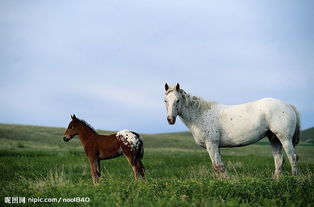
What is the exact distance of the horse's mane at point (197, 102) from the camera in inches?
429

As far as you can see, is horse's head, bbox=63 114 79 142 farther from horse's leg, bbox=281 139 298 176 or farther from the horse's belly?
horse's leg, bbox=281 139 298 176

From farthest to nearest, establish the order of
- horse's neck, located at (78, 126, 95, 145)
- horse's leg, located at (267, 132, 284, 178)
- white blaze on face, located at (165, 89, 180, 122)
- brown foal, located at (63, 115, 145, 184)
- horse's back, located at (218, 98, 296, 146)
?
horse's leg, located at (267, 132, 284, 178)
horse's back, located at (218, 98, 296, 146)
horse's neck, located at (78, 126, 95, 145)
white blaze on face, located at (165, 89, 180, 122)
brown foal, located at (63, 115, 145, 184)

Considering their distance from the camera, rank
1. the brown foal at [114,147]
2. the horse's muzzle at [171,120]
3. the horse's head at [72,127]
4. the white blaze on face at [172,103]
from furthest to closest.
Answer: the horse's head at [72,127], the white blaze on face at [172,103], the horse's muzzle at [171,120], the brown foal at [114,147]

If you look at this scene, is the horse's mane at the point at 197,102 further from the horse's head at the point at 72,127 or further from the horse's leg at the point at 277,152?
the horse's head at the point at 72,127

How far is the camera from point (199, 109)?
1125cm

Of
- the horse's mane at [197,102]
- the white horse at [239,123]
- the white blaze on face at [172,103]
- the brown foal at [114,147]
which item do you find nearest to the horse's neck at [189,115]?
the white horse at [239,123]

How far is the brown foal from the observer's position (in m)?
9.94

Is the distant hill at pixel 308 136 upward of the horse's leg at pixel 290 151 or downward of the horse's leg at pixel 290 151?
downward

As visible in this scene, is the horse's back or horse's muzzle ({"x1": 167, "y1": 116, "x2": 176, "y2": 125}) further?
the horse's back

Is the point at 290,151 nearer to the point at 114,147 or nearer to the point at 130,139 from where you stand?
the point at 130,139

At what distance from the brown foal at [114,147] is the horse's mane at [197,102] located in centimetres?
189

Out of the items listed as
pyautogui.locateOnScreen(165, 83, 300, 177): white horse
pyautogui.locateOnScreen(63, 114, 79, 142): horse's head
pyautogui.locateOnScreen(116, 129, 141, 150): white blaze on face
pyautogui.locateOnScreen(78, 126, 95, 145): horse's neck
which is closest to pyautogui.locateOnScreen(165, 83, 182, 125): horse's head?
pyautogui.locateOnScreen(165, 83, 300, 177): white horse

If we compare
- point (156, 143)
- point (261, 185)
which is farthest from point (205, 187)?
point (156, 143)

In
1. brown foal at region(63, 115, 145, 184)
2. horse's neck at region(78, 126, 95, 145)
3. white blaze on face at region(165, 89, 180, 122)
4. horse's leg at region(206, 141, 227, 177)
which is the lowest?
horse's leg at region(206, 141, 227, 177)
